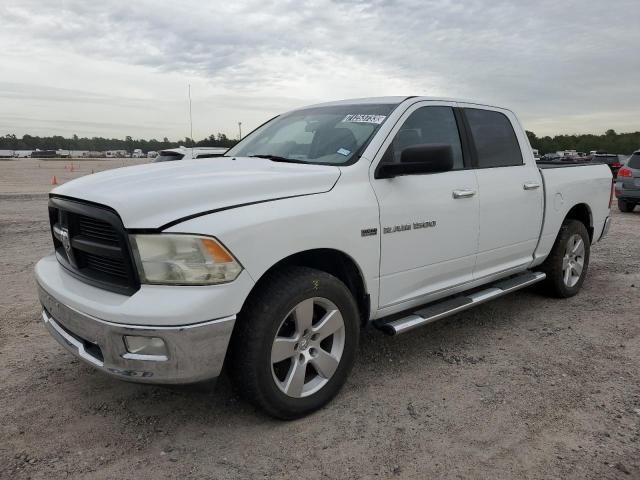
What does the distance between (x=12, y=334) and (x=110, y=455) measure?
214 cm

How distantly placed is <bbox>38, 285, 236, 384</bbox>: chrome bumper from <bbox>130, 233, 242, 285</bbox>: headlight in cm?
23

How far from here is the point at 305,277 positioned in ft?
9.29

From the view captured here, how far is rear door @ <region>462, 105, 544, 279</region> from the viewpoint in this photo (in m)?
4.07

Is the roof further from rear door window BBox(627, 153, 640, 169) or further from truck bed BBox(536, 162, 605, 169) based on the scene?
rear door window BBox(627, 153, 640, 169)

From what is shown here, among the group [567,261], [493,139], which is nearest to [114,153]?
[567,261]

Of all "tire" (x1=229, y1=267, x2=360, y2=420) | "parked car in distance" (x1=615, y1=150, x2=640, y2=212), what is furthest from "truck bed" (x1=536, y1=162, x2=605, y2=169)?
"parked car in distance" (x1=615, y1=150, x2=640, y2=212)

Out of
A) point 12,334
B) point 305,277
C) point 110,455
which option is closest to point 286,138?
point 305,277

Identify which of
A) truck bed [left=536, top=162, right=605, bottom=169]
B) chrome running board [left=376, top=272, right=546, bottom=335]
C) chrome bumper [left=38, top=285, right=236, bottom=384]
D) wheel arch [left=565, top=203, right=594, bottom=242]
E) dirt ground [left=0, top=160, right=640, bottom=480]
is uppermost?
truck bed [left=536, top=162, right=605, bottom=169]

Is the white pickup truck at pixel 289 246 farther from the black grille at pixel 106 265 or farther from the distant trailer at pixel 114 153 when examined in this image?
the distant trailer at pixel 114 153

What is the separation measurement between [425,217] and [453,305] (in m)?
0.73

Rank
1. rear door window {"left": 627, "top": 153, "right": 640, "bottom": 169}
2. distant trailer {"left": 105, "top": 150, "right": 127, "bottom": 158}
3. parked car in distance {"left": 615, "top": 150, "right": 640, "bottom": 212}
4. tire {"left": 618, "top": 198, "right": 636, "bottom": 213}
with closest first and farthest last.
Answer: parked car in distance {"left": 615, "top": 150, "right": 640, "bottom": 212}
rear door window {"left": 627, "top": 153, "right": 640, "bottom": 169}
tire {"left": 618, "top": 198, "right": 636, "bottom": 213}
distant trailer {"left": 105, "top": 150, "right": 127, "bottom": 158}

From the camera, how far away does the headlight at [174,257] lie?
246 cm

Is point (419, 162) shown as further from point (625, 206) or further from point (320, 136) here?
point (625, 206)

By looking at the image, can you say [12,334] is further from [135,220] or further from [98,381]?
[135,220]
